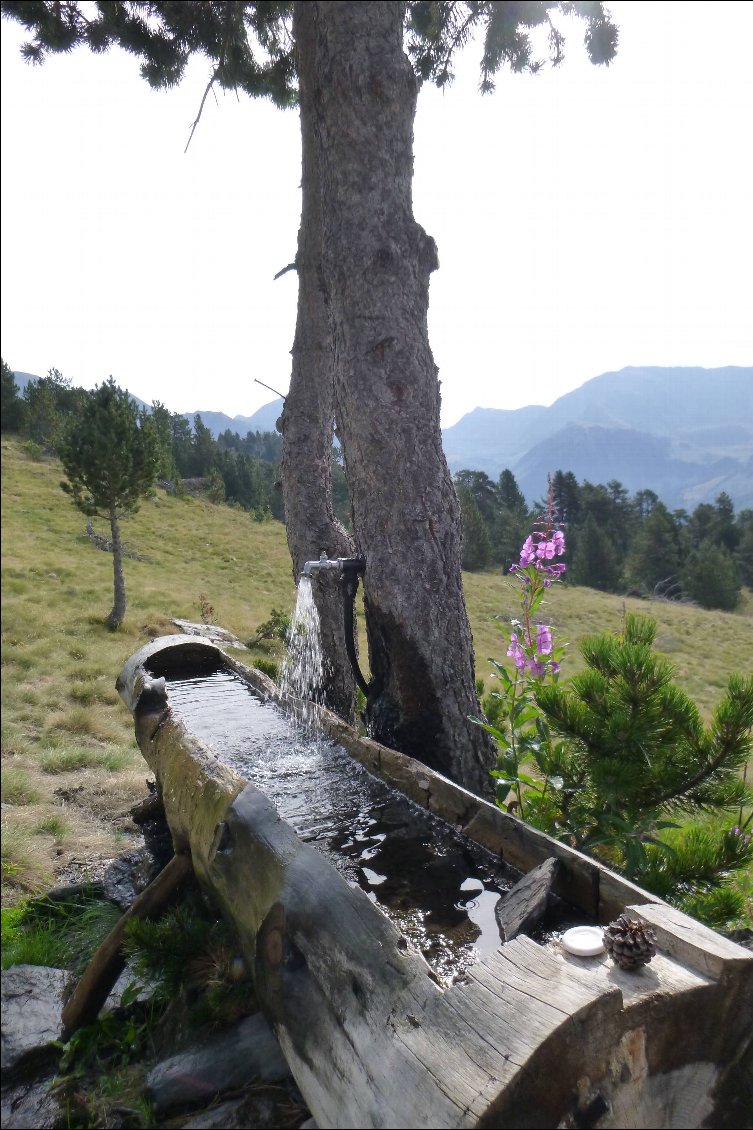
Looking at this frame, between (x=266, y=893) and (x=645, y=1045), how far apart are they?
112 centimetres

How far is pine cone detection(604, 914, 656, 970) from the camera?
5.14ft

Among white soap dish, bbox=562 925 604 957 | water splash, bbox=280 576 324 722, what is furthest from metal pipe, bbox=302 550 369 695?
white soap dish, bbox=562 925 604 957

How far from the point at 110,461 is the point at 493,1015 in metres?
14.1

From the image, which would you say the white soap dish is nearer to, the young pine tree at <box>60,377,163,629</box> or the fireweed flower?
the fireweed flower

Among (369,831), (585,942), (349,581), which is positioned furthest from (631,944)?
(349,581)

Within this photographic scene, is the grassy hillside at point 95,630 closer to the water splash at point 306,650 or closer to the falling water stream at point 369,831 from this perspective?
the falling water stream at point 369,831

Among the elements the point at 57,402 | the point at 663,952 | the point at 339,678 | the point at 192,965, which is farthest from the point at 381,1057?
the point at 57,402

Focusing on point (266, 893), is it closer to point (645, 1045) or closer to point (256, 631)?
point (645, 1045)

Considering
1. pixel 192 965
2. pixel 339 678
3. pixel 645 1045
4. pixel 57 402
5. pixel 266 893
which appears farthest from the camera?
pixel 57 402

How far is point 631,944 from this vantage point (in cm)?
157

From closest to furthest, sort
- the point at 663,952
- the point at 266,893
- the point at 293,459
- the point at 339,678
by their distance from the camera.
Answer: the point at 663,952 → the point at 266,893 → the point at 339,678 → the point at 293,459

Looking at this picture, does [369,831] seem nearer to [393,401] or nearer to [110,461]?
[393,401]

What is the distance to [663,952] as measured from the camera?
5.54 feet

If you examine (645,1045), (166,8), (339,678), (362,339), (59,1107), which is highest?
(166,8)
